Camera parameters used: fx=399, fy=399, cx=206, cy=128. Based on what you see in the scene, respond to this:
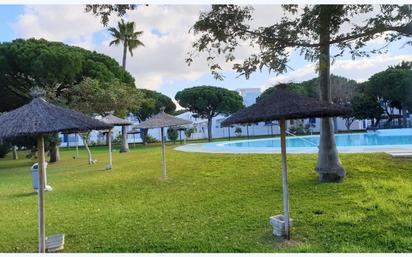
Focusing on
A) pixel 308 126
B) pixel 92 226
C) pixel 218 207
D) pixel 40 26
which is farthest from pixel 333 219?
pixel 308 126

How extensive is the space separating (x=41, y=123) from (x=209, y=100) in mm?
34156

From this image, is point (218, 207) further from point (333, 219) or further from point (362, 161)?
point (362, 161)

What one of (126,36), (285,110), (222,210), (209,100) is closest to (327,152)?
(222,210)

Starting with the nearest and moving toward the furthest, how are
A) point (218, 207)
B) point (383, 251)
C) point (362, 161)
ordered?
point (383, 251), point (218, 207), point (362, 161)

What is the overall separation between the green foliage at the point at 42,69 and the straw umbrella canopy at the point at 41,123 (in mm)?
14661

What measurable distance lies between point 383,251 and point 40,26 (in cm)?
1227

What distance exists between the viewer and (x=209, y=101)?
129 feet

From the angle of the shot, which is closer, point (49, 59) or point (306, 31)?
point (306, 31)

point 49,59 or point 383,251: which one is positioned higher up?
point 49,59

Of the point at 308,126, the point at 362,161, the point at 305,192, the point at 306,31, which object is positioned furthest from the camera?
the point at 308,126

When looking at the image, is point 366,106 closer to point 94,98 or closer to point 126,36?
point 126,36

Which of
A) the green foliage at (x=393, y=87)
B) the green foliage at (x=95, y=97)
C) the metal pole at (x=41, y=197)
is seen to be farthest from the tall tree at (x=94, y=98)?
the green foliage at (x=393, y=87)

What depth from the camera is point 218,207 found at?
8.10m

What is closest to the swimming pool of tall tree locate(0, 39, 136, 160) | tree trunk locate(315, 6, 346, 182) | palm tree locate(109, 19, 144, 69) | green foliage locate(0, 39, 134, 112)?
tree trunk locate(315, 6, 346, 182)
